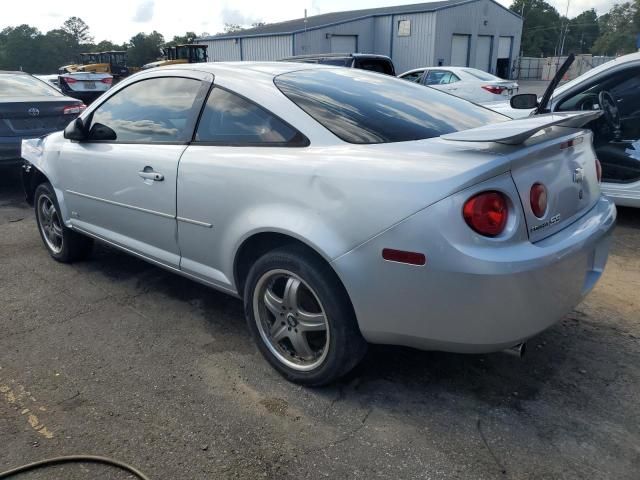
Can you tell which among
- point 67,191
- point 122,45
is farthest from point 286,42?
point 122,45

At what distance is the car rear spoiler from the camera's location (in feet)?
7.27

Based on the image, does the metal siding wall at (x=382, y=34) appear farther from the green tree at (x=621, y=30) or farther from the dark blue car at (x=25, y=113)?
the green tree at (x=621, y=30)

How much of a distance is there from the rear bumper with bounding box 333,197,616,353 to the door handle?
140cm

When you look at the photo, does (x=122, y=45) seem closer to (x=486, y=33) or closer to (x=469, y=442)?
(x=486, y=33)

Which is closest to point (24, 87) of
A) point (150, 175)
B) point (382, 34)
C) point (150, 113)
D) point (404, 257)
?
point (150, 113)

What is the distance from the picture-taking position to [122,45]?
77125 mm

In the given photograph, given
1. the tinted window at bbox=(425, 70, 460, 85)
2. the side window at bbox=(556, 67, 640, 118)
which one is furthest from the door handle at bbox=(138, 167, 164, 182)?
the tinted window at bbox=(425, 70, 460, 85)

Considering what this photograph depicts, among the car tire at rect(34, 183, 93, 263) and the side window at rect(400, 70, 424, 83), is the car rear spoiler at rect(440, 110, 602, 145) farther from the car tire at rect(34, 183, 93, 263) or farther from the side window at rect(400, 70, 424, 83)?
the side window at rect(400, 70, 424, 83)

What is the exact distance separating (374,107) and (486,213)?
1018 mm

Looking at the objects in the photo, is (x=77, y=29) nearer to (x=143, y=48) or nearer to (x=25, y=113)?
(x=143, y=48)

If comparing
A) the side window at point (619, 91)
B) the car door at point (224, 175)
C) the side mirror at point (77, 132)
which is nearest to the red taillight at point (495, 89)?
the side window at point (619, 91)

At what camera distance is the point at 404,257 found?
2.19 metres

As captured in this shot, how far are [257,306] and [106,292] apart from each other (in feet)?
5.60

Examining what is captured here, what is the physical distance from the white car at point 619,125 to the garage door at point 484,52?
34.1 meters
